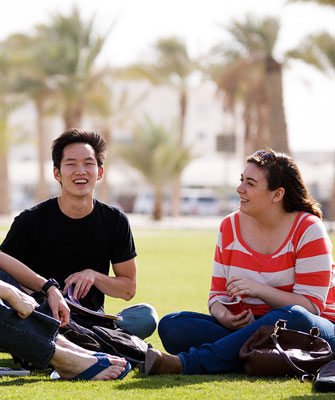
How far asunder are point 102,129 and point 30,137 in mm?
4518

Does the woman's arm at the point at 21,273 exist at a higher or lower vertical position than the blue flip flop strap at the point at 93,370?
higher

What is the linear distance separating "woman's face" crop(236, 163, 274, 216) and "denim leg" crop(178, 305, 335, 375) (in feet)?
2.09

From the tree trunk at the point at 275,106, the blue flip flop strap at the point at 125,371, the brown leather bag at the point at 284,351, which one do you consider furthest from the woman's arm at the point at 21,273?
the tree trunk at the point at 275,106

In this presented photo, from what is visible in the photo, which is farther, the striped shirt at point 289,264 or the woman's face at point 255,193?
the woman's face at point 255,193

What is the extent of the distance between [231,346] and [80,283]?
0.93 metres

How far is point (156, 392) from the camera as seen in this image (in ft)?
12.6

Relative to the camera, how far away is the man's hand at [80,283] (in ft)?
14.7

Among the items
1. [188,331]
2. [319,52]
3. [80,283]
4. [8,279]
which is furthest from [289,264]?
[319,52]

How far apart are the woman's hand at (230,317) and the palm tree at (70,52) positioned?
30.4 metres

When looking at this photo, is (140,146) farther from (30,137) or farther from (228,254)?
(228,254)

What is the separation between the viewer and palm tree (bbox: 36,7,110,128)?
3409 cm

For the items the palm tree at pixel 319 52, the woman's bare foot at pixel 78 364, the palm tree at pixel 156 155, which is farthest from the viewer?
the palm tree at pixel 156 155

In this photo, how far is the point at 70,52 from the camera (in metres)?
34.1

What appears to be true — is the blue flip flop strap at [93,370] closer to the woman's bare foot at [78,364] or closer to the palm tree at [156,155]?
the woman's bare foot at [78,364]
